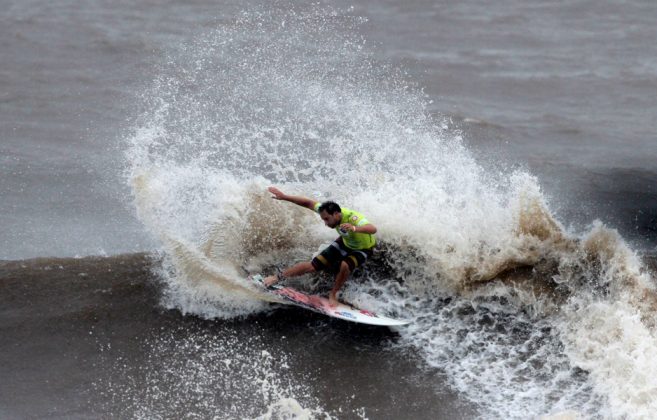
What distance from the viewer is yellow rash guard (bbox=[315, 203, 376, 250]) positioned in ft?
32.2

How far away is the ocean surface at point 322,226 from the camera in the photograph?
8.81 metres

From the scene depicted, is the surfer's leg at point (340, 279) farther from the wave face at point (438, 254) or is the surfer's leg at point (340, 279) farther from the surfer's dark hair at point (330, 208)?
the surfer's dark hair at point (330, 208)

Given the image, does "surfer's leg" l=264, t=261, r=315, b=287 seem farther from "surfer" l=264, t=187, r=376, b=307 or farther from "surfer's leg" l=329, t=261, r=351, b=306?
"surfer's leg" l=329, t=261, r=351, b=306

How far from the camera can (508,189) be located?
43.2 feet

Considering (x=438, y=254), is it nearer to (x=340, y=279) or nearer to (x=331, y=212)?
(x=340, y=279)

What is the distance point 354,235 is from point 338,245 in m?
0.28

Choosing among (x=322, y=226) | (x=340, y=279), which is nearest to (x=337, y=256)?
(x=340, y=279)

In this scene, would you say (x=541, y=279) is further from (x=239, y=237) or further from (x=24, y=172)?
(x=24, y=172)

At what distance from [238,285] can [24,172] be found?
5.92 m

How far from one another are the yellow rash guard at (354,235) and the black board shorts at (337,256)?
64 millimetres

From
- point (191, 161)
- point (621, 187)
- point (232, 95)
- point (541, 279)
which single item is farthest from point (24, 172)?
point (621, 187)

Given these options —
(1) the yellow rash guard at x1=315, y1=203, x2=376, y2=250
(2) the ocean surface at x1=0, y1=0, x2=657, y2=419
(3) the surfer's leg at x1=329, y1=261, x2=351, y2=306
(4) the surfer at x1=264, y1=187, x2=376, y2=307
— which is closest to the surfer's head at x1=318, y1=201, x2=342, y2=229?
(4) the surfer at x1=264, y1=187, x2=376, y2=307

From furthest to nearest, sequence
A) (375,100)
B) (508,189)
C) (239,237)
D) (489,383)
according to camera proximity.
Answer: (375,100) → (508,189) → (239,237) → (489,383)

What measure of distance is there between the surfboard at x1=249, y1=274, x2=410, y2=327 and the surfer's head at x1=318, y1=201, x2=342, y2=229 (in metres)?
0.99
